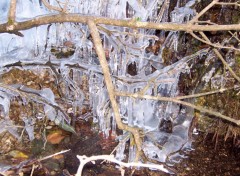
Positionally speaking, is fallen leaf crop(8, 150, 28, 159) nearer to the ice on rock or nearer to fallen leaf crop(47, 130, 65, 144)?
the ice on rock

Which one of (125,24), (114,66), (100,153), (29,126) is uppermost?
(125,24)

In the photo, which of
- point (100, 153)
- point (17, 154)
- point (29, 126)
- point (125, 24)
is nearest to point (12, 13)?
point (125, 24)

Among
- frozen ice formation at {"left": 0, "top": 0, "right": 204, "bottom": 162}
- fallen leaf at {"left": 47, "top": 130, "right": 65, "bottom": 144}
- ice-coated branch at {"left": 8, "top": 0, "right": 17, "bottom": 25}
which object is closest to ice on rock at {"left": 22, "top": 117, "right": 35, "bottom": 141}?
frozen ice formation at {"left": 0, "top": 0, "right": 204, "bottom": 162}

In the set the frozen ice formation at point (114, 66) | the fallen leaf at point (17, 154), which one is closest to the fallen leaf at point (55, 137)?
the frozen ice formation at point (114, 66)

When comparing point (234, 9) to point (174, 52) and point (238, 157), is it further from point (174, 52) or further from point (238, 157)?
point (238, 157)

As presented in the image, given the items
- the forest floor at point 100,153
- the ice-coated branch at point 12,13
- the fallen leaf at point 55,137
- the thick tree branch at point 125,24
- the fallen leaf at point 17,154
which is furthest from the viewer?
the fallen leaf at point 55,137

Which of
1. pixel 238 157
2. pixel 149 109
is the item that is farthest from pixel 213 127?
pixel 149 109

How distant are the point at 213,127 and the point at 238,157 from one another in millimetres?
582

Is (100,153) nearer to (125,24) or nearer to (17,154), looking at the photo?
(17,154)

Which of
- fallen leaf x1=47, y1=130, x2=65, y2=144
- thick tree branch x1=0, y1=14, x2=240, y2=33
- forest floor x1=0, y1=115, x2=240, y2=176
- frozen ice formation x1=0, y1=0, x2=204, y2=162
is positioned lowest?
forest floor x1=0, y1=115, x2=240, y2=176

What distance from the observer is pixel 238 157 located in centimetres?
459

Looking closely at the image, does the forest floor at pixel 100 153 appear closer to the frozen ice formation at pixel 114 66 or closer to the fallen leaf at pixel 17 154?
the fallen leaf at pixel 17 154

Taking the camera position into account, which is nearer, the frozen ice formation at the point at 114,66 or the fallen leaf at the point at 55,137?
the frozen ice formation at the point at 114,66

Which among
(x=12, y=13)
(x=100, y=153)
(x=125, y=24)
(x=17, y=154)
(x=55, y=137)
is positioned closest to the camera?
(x=125, y=24)
